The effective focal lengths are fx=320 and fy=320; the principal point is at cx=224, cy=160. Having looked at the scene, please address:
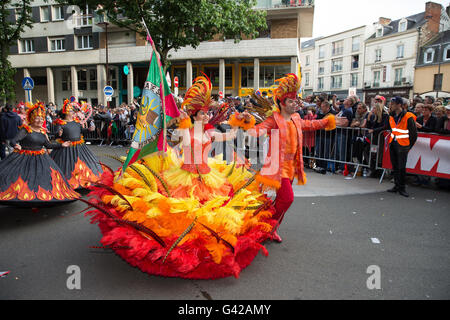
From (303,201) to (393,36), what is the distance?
42.6 m

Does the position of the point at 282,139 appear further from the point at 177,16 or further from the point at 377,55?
the point at 377,55

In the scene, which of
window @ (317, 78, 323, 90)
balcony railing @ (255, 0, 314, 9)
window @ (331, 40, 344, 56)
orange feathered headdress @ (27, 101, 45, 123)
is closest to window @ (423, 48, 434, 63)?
window @ (331, 40, 344, 56)

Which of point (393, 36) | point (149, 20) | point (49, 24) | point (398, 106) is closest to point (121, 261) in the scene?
point (398, 106)

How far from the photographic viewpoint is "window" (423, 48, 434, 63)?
3562cm

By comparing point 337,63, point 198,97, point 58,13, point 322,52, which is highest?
point 58,13

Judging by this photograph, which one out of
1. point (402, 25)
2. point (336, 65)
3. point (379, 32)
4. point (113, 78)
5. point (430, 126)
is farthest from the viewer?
point (336, 65)

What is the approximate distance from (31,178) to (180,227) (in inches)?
120

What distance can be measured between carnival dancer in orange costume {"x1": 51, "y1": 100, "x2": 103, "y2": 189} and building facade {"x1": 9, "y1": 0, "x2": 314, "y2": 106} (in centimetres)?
2198

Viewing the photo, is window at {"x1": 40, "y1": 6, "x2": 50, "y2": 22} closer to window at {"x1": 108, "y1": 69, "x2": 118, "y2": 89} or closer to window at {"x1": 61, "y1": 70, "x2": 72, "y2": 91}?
window at {"x1": 61, "y1": 70, "x2": 72, "y2": 91}

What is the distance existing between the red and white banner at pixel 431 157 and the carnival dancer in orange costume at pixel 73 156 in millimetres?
7021

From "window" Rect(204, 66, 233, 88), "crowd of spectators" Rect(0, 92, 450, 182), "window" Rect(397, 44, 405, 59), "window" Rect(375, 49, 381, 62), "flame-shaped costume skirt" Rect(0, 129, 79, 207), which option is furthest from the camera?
"window" Rect(375, 49, 381, 62)

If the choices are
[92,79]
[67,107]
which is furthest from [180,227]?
[92,79]

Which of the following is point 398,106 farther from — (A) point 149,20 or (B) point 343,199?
(A) point 149,20

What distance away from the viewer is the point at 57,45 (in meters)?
33.3
